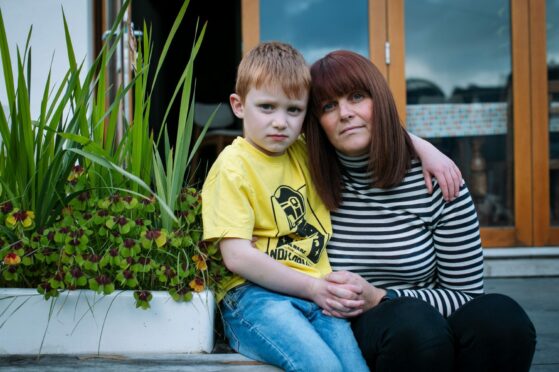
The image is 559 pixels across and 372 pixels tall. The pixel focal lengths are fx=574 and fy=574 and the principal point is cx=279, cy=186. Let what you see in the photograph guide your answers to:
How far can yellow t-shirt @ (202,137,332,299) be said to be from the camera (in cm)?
135

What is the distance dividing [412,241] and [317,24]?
2.55 meters

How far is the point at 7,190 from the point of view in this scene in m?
1.39

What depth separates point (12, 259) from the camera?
1297mm

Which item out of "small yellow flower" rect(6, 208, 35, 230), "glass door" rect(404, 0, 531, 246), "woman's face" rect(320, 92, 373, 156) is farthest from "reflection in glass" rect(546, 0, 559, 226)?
"small yellow flower" rect(6, 208, 35, 230)

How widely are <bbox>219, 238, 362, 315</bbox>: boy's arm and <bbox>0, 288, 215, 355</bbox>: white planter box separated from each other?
114 millimetres

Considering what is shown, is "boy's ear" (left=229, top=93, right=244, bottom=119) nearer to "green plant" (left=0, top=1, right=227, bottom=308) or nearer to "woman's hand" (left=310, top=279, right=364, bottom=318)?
"green plant" (left=0, top=1, right=227, bottom=308)

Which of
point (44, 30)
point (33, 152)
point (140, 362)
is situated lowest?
point (140, 362)

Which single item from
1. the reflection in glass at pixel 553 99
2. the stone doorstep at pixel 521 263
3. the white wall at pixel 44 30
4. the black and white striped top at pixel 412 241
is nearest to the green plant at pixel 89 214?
the black and white striped top at pixel 412 241

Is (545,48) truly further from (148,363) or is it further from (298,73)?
(148,363)

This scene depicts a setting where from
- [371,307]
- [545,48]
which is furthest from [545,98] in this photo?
[371,307]

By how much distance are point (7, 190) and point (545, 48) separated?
325 centimetres

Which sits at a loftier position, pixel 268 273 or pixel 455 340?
pixel 268 273

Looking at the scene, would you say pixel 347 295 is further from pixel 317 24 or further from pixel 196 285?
pixel 317 24

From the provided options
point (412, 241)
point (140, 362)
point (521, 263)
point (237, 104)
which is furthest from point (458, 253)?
point (521, 263)
